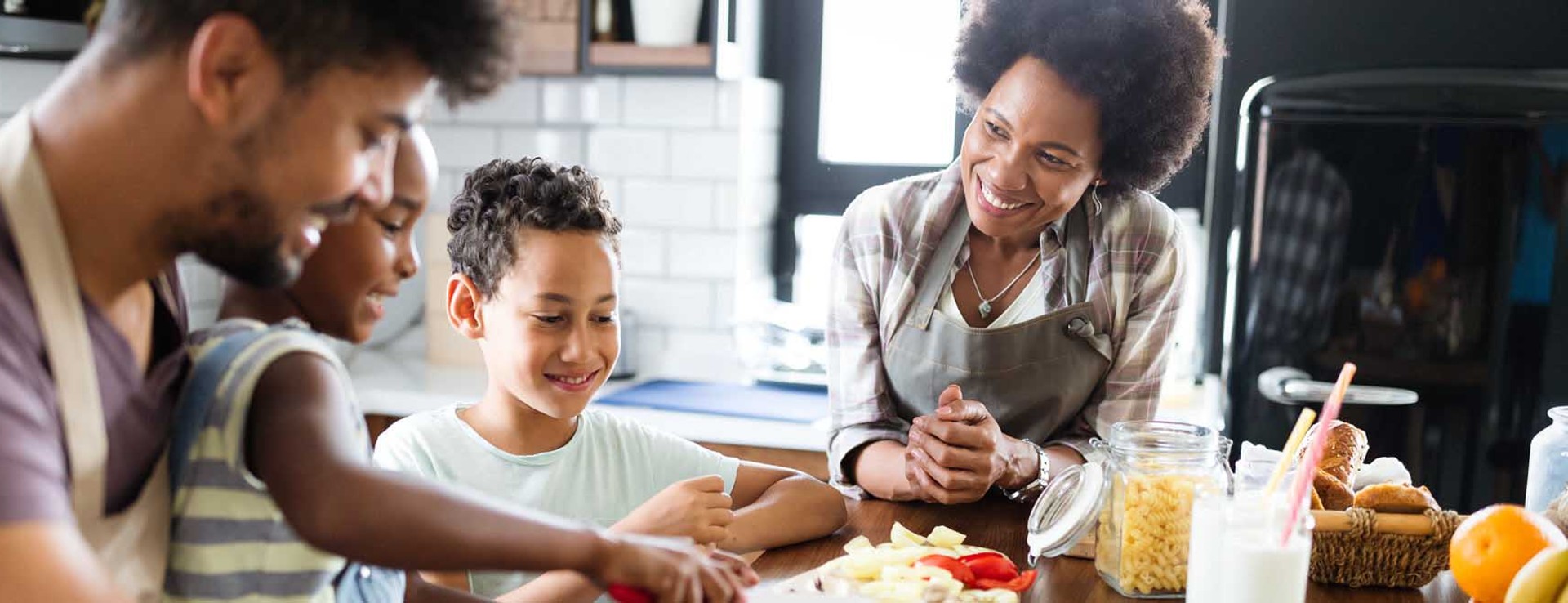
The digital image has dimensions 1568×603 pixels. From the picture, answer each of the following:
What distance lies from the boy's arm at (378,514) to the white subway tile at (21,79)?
229 centimetres

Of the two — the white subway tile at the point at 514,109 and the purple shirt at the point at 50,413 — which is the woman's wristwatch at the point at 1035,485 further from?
the white subway tile at the point at 514,109

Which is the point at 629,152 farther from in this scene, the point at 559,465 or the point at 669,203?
the point at 559,465

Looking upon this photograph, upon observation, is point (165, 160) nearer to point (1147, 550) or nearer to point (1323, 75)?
point (1147, 550)

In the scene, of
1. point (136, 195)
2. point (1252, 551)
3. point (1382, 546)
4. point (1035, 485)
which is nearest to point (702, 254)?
point (1035, 485)

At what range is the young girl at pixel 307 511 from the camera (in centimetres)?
78

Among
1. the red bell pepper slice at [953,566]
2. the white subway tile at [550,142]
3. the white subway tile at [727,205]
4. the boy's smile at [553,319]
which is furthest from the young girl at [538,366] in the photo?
the white subway tile at [550,142]

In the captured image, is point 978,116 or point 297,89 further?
point 978,116

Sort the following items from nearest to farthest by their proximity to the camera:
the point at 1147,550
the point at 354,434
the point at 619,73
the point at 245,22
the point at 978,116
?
the point at 245,22, the point at 354,434, the point at 1147,550, the point at 978,116, the point at 619,73

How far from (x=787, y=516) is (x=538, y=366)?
12.5 inches

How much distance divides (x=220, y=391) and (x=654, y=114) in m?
2.42

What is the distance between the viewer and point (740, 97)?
3.14 metres

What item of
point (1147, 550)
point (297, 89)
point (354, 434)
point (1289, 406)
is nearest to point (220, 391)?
point (354, 434)

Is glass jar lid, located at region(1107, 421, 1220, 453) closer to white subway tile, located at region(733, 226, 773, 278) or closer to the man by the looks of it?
the man

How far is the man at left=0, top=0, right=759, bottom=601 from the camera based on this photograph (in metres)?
0.70
